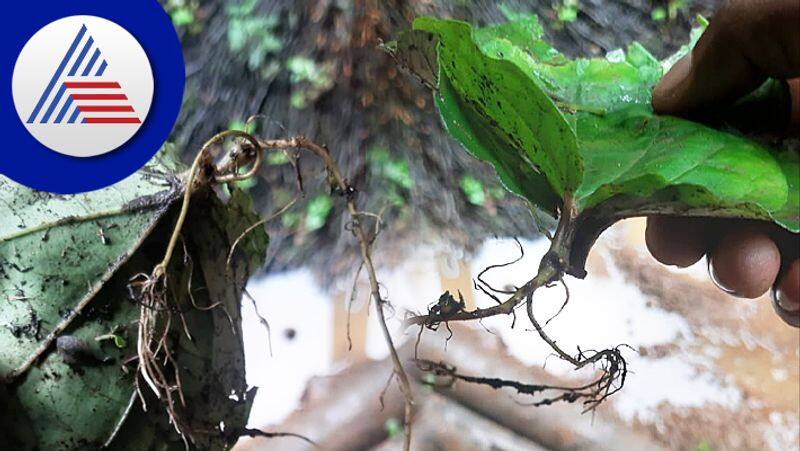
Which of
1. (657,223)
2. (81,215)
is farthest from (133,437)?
(657,223)

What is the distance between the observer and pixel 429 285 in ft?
2.02

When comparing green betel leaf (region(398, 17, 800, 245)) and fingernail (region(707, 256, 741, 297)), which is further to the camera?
fingernail (region(707, 256, 741, 297))

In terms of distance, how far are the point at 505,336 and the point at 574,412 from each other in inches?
3.6

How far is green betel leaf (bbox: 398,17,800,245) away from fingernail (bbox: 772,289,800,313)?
147 mm

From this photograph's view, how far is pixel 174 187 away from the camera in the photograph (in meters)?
0.54

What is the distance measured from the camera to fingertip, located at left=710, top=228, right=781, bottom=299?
0.53 metres

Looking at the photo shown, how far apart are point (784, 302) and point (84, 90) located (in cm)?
55

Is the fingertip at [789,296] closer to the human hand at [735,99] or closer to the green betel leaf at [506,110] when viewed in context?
the human hand at [735,99]

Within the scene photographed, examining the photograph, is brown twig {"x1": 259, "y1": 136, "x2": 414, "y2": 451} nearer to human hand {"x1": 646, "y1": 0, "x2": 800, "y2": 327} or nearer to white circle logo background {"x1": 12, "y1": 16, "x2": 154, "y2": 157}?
white circle logo background {"x1": 12, "y1": 16, "x2": 154, "y2": 157}

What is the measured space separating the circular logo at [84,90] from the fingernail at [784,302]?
48 cm

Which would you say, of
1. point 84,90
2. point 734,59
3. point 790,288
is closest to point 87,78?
point 84,90

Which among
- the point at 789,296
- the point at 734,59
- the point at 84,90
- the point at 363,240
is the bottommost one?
the point at 789,296

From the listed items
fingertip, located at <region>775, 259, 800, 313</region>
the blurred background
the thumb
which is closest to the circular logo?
the blurred background

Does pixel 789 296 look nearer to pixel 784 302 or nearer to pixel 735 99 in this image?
pixel 784 302
